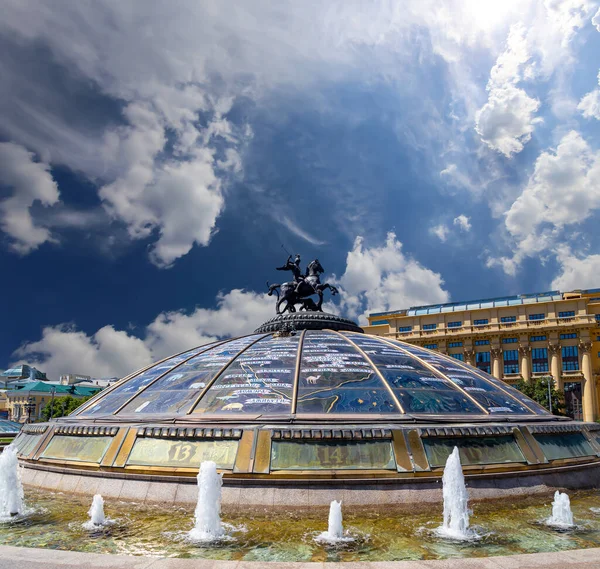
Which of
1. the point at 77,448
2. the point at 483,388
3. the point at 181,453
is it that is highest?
the point at 483,388

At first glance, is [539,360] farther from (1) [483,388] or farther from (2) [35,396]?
(2) [35,396]

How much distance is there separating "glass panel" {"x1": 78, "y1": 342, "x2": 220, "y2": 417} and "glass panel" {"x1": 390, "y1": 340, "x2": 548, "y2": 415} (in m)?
7.28

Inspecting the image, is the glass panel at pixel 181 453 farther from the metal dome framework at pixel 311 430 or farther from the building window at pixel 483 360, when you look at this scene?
the building window at pixel 483 360

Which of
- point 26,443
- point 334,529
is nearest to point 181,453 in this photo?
point 334,529

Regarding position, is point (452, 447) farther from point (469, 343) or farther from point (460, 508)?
point (469, 343)

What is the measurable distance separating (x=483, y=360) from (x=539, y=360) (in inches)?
250

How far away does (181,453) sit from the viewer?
9281mm

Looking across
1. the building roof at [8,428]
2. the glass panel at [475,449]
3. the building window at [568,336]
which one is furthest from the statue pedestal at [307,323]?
the building window at [568,336]

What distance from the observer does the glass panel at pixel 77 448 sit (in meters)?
10.2

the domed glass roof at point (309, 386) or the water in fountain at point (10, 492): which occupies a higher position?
the domed glass roof at point (309, 386)

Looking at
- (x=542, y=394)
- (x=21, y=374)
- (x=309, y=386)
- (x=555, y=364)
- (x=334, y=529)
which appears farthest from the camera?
(x=21, y=374)

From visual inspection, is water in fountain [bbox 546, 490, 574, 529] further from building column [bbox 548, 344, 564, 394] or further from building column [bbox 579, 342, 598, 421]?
building column [bbox 548, 344, 564, 394]

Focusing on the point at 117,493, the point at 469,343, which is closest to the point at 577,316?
the point at 469,343

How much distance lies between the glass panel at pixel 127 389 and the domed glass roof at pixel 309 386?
5cm
